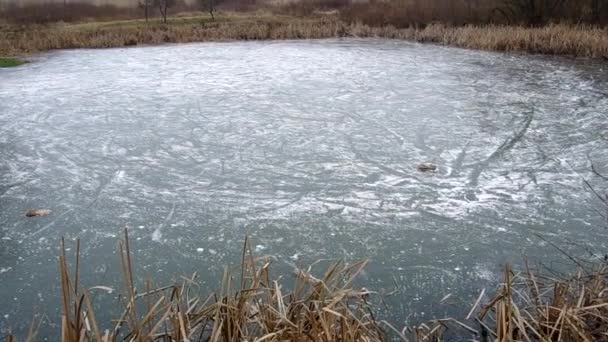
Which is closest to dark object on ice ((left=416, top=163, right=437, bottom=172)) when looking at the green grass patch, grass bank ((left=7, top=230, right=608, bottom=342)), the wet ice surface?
the wet ice surface

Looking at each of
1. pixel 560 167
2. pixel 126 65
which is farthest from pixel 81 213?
pixel 126 65

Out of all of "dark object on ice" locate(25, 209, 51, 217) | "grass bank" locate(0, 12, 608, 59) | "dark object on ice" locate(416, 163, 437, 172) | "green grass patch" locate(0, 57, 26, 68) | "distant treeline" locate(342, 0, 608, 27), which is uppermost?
"distant treeline" locate(342, 0, 608, 27)

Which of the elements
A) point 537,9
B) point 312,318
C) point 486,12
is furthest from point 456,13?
point 312,318

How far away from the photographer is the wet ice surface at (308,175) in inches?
113

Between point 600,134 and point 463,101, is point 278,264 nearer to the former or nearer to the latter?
point 600,134

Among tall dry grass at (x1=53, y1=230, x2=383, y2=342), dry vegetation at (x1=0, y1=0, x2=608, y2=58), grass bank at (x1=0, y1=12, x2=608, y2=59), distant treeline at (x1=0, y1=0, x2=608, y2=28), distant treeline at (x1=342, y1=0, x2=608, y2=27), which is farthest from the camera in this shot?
distant treeline at (x1=0, y1=0, x2=608, y2=28)

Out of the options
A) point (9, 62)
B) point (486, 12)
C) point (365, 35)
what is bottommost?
point (9, 62)

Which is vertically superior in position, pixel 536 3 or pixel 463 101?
pixel 536 3

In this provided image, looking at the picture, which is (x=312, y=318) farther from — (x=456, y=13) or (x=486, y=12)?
(x=456, y=13)

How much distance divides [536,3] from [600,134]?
30.4 feet

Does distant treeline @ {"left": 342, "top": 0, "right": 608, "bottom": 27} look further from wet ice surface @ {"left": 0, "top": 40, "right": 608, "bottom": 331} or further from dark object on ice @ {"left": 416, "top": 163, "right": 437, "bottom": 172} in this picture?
dark object on ice @ {"left": 416, "top": 163, "right": 437, "bottom": 172}

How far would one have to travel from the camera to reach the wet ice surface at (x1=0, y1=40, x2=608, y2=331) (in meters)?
2.87

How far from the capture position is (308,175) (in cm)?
406

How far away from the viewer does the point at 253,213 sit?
3416 millimetres
